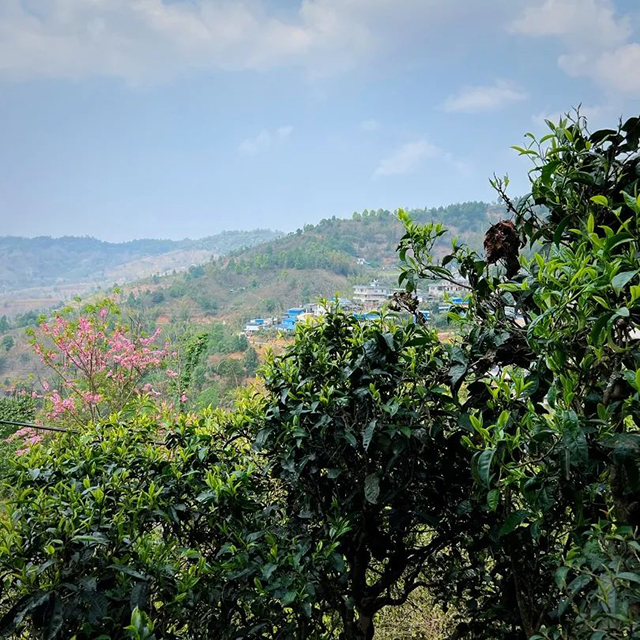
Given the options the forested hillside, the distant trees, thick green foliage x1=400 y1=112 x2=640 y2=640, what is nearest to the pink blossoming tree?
thick green foliage x1=400 y1=112 x2=640 y2=640

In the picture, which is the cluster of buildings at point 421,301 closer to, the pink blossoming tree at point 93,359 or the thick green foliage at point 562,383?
the thick green foliage at point 562,383

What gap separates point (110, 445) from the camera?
1314mm

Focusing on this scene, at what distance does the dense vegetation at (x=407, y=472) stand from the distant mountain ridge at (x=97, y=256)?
3805 centimetres

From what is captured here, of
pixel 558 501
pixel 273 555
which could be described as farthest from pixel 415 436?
pixel 273 555

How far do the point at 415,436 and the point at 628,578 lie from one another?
465 mm

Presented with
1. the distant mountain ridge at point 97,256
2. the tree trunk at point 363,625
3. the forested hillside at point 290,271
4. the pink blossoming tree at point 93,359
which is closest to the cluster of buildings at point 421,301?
the tree trunk at point 363,625

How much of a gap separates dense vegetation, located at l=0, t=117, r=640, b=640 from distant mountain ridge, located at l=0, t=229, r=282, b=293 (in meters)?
38.0

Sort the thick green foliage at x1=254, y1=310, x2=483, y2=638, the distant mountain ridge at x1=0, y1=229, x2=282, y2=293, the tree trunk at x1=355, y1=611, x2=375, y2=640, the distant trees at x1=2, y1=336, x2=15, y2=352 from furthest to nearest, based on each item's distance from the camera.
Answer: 1. the distant mountain ridge at x1=0, y1=229, x2=282, y2=293
2. the distant trees at x1=2, y1=336, x2=15, y2=352
3. the tree trunk at x1=355, y1=611, x2=375, y2=640
4. the thick green foliage at x1=254, y1=310, x2=483, y2=638

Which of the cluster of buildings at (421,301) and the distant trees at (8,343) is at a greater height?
the cluster of buildings at (421,301)

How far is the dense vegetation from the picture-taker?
79 centimetres

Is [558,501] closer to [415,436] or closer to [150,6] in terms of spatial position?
[415,436]

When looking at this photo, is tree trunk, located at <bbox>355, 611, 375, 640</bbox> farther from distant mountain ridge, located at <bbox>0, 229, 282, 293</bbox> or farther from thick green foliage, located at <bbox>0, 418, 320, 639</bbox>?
distant mountain ridge, located at <bbox>0, 229, 282, 293</bbox>

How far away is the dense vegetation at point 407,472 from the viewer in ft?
2.59

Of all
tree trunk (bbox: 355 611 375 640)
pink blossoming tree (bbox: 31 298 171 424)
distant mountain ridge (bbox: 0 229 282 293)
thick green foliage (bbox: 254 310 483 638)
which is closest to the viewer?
thick green foliage (bbox: 254 310 483 638)
